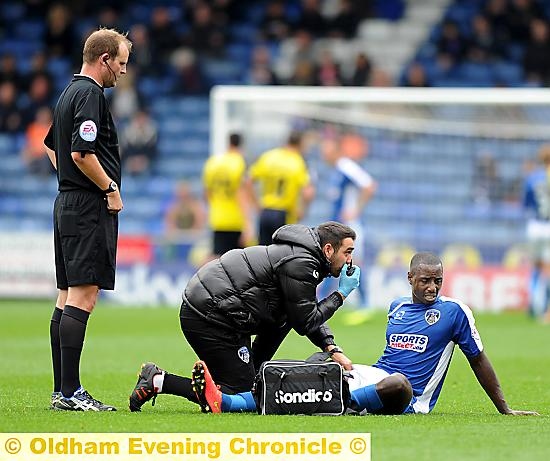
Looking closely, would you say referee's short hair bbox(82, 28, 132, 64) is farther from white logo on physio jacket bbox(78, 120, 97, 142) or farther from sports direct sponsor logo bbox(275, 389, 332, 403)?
sports direct sponsor logo bbox(275, 389, 332, 403)

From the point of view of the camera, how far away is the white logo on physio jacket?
286 inches

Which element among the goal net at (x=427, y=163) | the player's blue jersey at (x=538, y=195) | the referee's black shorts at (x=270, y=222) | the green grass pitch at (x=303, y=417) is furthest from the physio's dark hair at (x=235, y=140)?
the player's blue jersey at (x=538, y=195)

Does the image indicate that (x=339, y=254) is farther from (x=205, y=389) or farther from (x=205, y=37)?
(x=205, y=37)

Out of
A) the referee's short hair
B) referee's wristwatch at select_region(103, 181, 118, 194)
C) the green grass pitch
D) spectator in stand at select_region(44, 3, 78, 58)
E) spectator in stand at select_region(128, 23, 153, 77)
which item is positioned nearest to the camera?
the green grass pitch

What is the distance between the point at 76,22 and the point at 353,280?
64.8 feet

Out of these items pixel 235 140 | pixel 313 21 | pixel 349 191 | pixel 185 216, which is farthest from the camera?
pixel 313 21

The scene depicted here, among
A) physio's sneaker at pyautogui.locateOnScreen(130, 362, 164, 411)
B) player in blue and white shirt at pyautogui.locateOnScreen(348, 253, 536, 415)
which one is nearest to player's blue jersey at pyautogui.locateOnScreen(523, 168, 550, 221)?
player in blue and white shirt at pyautogui.locateOnScreen(348, 253, 536, 415)

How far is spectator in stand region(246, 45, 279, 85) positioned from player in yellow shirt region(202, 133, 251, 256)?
668 centimetres

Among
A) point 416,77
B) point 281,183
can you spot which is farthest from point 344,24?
point 281,183

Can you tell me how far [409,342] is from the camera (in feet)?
24.6

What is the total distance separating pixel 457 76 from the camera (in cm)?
2389

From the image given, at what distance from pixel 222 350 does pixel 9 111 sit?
58.4 ft

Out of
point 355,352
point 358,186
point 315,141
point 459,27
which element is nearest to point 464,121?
point 315,141

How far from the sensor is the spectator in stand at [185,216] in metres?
20.5
